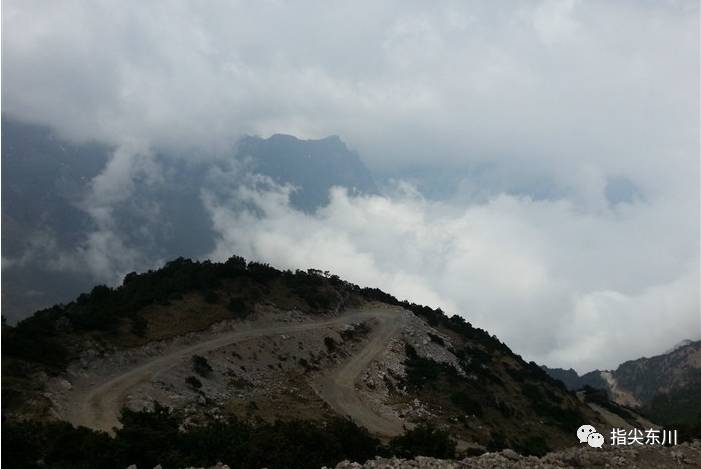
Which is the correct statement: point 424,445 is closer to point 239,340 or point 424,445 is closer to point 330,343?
point 239,340

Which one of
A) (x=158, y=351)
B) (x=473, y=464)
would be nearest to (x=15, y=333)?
(x=158, y=351)

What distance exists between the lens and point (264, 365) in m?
40.6

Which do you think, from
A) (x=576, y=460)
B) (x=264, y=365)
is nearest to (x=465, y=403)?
(x=264, y=365)

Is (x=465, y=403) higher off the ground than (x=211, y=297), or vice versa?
(x=211, y=297)

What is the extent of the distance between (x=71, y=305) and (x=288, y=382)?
68.7ft

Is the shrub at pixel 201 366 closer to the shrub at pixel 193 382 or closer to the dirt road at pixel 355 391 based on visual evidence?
the shrub at pixel 193 382

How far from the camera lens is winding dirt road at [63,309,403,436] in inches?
1099

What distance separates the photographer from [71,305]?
46.5 metres

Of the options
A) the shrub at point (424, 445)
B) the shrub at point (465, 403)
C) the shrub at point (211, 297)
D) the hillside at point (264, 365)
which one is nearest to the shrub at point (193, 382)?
the hillside at point (264, 365)

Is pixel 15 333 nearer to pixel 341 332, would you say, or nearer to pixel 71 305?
pixel 71 305

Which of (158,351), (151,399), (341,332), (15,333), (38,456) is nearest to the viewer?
(38,456)

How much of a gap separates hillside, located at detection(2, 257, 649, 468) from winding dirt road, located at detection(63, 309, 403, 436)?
0.12m

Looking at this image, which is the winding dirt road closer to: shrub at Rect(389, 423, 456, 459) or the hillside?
the hillside

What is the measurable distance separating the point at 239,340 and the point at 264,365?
3.09m
